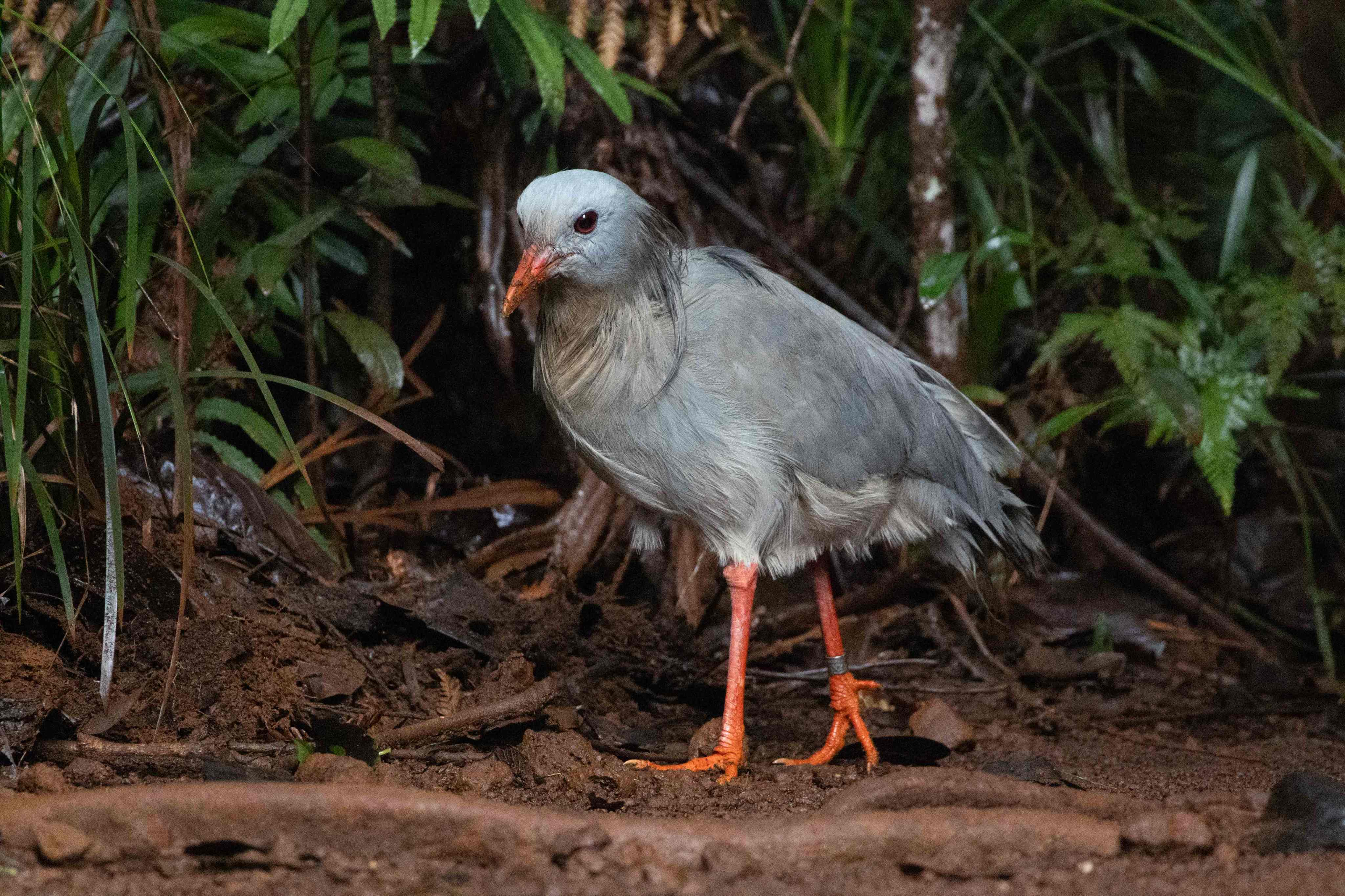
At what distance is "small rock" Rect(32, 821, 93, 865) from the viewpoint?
2299 millimetres

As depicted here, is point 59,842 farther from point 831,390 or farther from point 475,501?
point 475,501

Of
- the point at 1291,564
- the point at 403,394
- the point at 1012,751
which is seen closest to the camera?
the point at 1012,751

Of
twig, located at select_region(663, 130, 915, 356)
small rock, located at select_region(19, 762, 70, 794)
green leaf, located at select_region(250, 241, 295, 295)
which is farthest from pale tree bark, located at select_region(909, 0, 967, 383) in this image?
small rock, located at select_region(19, 762, 70, 794)

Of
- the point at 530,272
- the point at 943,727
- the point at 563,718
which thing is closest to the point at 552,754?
the point at 563,718

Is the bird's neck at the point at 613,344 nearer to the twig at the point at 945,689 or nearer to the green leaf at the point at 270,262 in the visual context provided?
the green leaf at the point at 270,262

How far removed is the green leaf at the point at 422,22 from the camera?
13.2ft

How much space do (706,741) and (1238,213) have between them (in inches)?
146

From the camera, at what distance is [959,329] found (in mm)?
5309

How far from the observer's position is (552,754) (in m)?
3.50

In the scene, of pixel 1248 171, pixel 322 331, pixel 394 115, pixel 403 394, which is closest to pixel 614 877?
pixel 322 331

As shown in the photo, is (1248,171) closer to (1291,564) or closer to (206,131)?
(1291,564)

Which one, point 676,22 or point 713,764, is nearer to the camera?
point 713,764

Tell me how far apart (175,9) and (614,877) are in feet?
12.3

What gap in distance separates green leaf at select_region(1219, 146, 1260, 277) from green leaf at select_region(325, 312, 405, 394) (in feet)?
11.6
